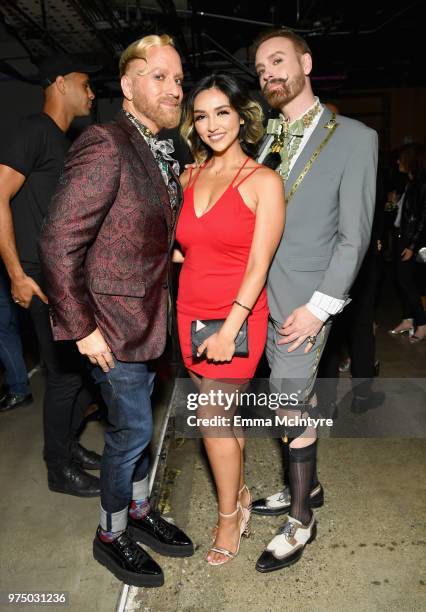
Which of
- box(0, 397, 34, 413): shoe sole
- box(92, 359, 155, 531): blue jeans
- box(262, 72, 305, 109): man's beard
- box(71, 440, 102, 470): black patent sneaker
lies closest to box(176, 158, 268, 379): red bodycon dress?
box(92, 359, 155, 531): blue jeans

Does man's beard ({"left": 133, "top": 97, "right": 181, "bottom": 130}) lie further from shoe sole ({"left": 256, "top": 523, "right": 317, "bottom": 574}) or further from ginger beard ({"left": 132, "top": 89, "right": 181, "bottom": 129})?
shoe sole ({"left": 256, "top": 523, "right": 317, "bottom": 574})

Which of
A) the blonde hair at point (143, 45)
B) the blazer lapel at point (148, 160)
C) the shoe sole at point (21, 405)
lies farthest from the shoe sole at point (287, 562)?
the shoe sole at point (21, 405)

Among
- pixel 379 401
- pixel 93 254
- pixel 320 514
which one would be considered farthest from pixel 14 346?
pixel 379 401

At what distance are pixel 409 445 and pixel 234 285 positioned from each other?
64.7 inches

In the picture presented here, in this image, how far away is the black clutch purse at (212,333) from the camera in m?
1.70

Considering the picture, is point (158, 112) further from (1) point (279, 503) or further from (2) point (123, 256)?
(1) point (279, 503)

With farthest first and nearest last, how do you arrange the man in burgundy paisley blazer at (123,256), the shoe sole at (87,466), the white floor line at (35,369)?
the white floor line at (35,369), the shoe sole at (87,466), the man in burgundy paisley blazer at (123,256)

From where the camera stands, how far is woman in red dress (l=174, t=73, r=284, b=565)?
1.63 m

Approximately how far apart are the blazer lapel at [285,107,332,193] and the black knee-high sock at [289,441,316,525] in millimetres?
993

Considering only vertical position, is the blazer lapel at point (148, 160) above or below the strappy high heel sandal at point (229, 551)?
above

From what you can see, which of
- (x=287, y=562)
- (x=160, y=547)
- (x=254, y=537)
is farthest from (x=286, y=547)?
(x=160, y=547)

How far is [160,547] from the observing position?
1.95 metres

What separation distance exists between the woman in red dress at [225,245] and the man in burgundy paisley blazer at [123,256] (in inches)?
4.7

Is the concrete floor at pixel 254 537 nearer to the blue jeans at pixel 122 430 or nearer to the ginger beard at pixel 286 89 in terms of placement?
the blue jeans at pixel 122 430
